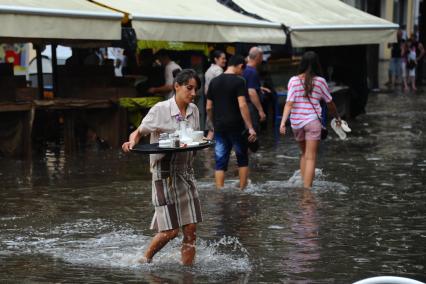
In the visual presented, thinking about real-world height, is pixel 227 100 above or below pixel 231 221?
above

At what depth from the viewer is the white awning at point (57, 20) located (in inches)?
514

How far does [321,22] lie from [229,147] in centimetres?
907

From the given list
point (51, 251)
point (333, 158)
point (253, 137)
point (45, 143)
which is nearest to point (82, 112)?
point (45, 143)

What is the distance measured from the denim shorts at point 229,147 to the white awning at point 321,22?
7.37 m

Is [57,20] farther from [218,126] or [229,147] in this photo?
[229,147]

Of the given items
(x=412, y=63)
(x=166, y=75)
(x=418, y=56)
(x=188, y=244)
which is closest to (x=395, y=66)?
(x=412, y=63)

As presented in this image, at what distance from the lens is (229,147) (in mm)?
11930

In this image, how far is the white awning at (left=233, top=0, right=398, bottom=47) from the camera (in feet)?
63.1

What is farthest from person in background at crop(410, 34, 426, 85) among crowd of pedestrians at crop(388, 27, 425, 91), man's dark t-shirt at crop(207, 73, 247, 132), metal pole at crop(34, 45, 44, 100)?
man's dark t-shirt at crop(207, 73, 247, 132)

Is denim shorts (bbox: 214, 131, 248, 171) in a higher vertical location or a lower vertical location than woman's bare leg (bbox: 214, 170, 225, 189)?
higher

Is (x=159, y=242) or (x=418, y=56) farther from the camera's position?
(x=418, y=56)

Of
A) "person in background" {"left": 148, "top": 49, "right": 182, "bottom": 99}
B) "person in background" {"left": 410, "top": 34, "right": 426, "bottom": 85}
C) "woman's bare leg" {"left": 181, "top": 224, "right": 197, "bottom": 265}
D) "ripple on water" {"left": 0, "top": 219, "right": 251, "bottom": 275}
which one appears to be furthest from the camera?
"person in background" {"left": 410, "top": 34, "right": 426, "bottom": 85}

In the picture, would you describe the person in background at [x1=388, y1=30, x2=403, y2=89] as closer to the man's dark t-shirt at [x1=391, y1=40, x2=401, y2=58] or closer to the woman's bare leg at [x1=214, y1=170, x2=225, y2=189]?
the man's dark t-shirt at [x1=391, y1=40, x2=401, y2=58]

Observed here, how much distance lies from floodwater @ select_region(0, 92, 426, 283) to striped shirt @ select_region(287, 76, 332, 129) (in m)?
0.88
